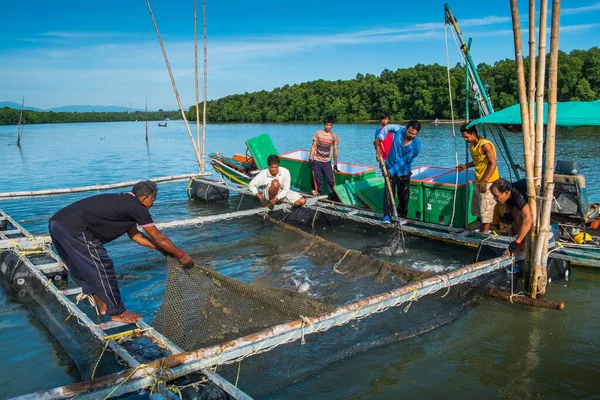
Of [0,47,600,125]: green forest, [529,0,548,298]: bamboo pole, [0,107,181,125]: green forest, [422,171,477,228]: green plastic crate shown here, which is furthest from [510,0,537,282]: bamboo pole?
[0,107,181,125]: green forest

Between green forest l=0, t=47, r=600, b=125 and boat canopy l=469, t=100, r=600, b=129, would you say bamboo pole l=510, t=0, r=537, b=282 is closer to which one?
boat canopy l=469, t=100, r=600, b=129

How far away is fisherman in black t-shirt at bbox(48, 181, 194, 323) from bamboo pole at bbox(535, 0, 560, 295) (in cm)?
420

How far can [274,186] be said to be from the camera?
859cm

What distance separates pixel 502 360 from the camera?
15.3 feet

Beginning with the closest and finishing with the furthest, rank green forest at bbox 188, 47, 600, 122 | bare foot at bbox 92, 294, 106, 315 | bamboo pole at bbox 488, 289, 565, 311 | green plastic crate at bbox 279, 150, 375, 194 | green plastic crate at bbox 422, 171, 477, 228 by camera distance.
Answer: bare foot at bbox 92, 294, 106, 315 → bamboo pole at bbox 488, 289, 565, 311 → green plastic crate at bbox 422, 171, 477, 228 → green plastic crate at bbox 279, 150, 375, 194 → green forest at bbox 188, 47, 600, 122

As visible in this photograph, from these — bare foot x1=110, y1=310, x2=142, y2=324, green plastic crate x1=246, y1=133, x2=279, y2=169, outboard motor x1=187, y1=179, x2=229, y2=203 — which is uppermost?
green plastic crate x1=246, y1=133, x2=279, y2=169

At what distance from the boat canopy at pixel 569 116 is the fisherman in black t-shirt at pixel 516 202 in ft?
3.81

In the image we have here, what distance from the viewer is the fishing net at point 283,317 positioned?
445 cm

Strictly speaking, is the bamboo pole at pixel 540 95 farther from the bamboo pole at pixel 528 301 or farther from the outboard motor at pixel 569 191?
the outboard motor at pixel 569 191

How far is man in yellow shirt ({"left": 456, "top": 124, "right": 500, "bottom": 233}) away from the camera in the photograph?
679 centimetres

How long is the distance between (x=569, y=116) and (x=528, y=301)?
2609 mm

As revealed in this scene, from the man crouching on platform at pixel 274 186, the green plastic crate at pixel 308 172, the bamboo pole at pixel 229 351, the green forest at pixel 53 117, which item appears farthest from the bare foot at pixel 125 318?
the green forest at pixel 53 117

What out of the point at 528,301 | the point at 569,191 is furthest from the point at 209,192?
the point at 528,301

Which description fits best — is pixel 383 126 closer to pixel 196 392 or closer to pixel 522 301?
pixel 522 301
